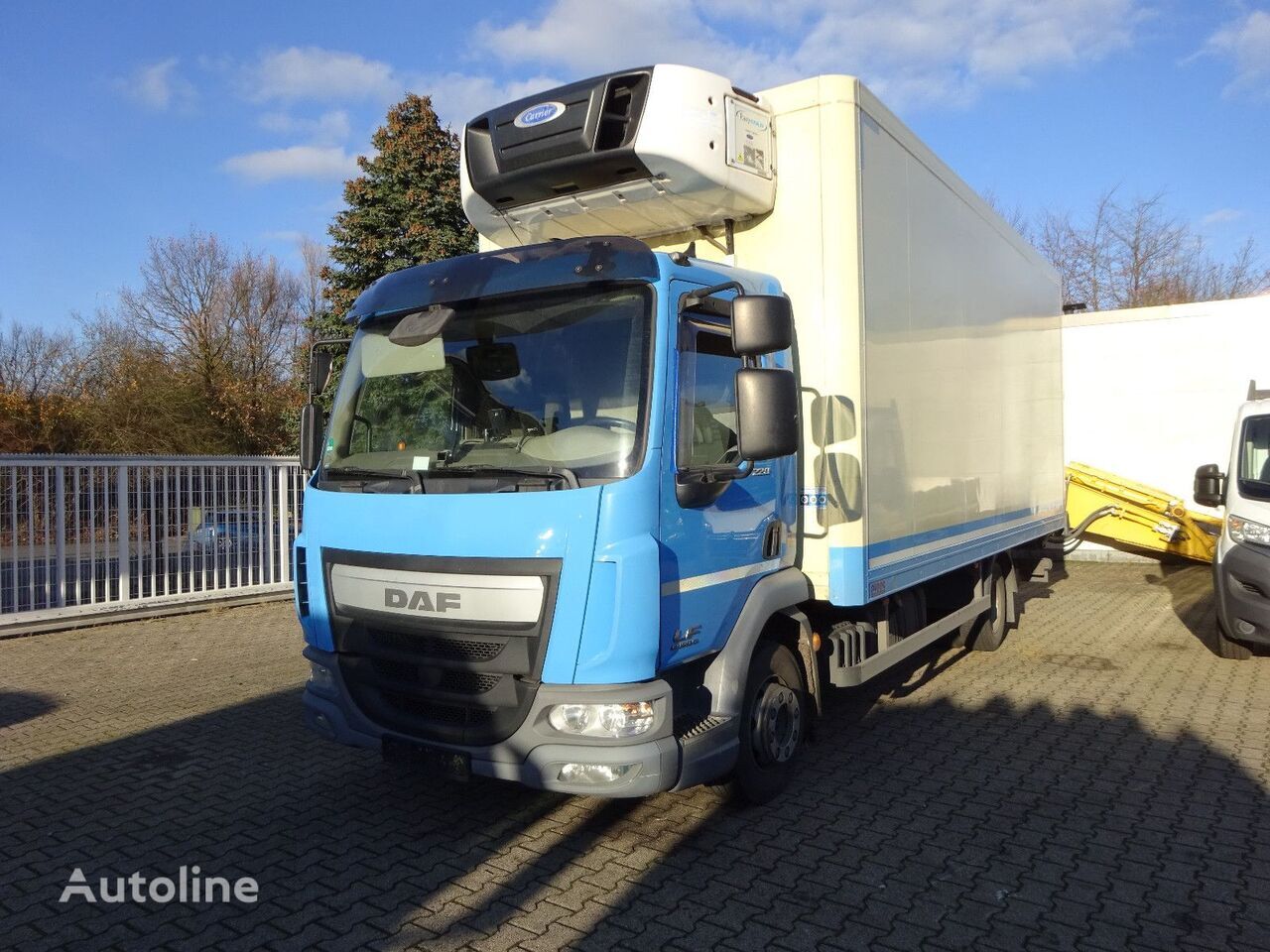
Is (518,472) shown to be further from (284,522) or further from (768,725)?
(284,522)

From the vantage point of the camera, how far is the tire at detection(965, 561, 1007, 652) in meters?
8.18

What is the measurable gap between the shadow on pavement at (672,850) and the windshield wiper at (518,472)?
1690 mm

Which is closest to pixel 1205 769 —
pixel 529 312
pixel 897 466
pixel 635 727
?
pixel 897 466

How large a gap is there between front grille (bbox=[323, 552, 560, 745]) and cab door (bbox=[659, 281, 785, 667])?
54 centimetres

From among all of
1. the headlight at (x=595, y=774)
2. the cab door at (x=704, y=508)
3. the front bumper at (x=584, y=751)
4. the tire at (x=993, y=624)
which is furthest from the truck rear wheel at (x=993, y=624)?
the headlight at (x=595, y=774)

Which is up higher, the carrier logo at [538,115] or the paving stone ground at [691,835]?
the carrier logo at [538,115]

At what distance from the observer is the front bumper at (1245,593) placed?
6.86 m

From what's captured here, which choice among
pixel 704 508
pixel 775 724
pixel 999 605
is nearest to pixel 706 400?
pixel 704 508

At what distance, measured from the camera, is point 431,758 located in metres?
3.74

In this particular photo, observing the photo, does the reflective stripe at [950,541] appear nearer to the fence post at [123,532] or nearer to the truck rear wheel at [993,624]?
the truck rear wheel at [993,624]

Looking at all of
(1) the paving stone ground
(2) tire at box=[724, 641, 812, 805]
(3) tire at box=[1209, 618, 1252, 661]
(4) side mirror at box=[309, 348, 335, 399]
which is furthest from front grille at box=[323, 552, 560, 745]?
(3) tire at box=[1209, 618, 1252, 661]

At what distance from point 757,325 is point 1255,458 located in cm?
621

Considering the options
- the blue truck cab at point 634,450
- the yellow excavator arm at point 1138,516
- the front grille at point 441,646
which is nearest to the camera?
the blue truck cab at point 634,450

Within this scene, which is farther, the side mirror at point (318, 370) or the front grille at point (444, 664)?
the side mirror at point (318, 370)
